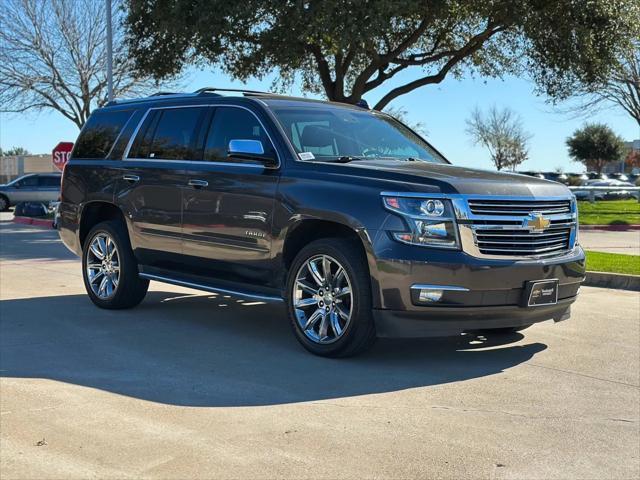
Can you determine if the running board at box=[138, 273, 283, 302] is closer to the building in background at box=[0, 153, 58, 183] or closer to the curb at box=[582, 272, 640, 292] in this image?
the curb at box=[582, 272, 640, 292]

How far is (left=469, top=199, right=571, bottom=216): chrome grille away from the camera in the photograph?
6129 millimetres

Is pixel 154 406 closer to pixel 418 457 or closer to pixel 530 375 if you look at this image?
pixel 418 457

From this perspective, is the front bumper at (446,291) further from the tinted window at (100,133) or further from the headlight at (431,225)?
the tinted window at (100,133)

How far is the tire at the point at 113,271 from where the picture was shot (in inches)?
333

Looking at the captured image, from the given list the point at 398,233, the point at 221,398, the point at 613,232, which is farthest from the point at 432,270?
the point at 613,232

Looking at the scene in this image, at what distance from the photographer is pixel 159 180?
7.98 meters

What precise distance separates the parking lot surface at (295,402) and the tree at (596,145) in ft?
237

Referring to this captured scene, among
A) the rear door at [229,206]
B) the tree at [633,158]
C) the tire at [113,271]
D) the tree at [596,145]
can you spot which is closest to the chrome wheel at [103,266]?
the tire at [113,271]

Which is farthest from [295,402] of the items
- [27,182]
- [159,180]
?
[27,182]

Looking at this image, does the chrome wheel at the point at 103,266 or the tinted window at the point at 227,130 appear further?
the chrome wheel at the point at 103,266

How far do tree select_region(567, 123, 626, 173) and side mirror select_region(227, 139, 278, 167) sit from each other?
244 ft

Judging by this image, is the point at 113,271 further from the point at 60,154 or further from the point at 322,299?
the point at 60,154

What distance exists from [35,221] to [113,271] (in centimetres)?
Result: 1997

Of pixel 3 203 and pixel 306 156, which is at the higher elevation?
pixel 306 156
